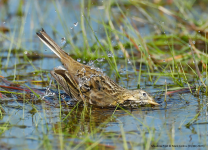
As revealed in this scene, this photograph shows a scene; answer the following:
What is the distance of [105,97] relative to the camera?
711cm

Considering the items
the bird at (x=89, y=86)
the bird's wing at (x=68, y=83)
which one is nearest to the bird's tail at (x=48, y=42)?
the bird at (x=89, y=86)

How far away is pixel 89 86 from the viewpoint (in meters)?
7.19

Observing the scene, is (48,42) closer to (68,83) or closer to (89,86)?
Answer: (68,83)

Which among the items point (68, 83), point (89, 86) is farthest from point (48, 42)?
point (89, 86)

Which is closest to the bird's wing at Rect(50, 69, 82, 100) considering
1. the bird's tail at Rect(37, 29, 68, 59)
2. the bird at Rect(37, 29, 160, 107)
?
the bird at Rect(37, 29, 160, 107)

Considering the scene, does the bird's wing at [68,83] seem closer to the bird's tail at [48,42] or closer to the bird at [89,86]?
the bird at [89,86]

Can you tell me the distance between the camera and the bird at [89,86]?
6.90 m

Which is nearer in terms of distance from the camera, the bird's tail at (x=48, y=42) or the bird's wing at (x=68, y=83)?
the bird's wing at (x=68, y=83)

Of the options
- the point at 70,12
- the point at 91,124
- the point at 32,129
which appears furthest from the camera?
the point at 70,12

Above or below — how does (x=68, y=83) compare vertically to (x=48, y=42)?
below

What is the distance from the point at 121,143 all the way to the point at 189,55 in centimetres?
481

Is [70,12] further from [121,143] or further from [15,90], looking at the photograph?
[121,143]

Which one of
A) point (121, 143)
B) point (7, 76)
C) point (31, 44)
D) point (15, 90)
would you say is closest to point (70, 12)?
point (31, 44)

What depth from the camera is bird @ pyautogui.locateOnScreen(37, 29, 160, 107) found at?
690cm
